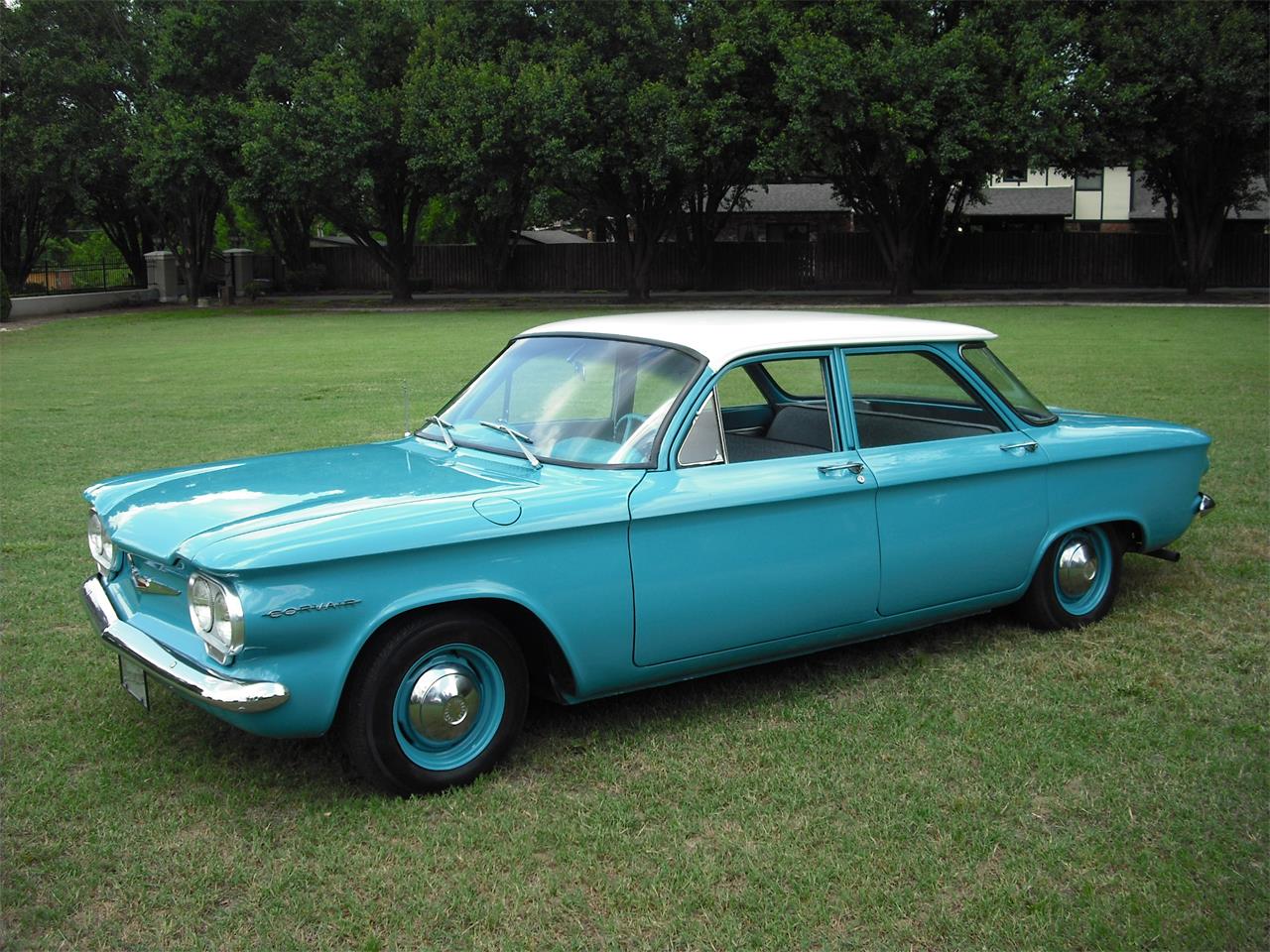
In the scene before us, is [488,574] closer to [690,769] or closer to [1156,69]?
[690,769]

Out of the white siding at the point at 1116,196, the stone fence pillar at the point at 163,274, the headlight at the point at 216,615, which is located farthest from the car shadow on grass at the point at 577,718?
the white siding at the point at 1116,196

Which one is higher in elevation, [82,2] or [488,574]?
[82,2]

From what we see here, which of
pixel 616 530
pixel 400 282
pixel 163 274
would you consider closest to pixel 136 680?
pixel 616 530

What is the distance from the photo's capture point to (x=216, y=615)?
368 centimetres

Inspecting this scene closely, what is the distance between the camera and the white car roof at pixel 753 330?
15.4 feet

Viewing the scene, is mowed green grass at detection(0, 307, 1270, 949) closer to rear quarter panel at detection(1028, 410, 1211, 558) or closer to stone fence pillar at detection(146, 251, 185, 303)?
rear quarter panel at detection(1028, 410, 1211, 558)

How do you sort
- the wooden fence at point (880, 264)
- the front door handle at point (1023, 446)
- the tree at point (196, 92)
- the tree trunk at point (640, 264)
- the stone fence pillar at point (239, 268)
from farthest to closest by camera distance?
the wooden fence at point (880, 264) < the stone fence pillar at point (239, 268) < the tree trunk at point (640, 264) < the tree at point (196, 92) < the front door handle at point (1023, 446)

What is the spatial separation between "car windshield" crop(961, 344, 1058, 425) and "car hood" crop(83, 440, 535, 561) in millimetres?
2211

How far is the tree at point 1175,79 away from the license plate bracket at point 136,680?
96.4 feet

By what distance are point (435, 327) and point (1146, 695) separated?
24074 millimetres

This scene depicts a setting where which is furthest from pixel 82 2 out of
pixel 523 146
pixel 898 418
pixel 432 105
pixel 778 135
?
pixel 898 418

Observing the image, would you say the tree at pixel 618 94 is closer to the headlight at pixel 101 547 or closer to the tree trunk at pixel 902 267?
the tree trunk at pixel 902 267

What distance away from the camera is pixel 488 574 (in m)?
3.91

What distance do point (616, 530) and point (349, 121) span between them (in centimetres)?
3090
